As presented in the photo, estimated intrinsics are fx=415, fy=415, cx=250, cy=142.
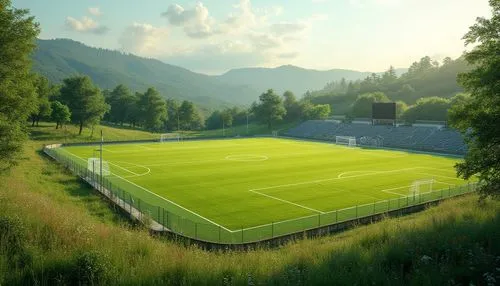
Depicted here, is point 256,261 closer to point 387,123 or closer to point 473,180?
point 473,180

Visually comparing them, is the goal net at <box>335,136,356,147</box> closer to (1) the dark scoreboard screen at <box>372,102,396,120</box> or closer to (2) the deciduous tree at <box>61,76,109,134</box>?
(1) the dark scoreboard screen at <box>372,102,396,120</box>

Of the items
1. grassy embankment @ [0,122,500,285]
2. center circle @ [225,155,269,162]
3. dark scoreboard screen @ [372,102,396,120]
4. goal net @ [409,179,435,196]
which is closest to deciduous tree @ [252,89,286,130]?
dark scoreboard screen @ [372,102,396,120]

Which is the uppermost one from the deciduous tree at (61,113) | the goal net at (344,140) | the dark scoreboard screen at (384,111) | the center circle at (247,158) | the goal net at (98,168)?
the dark scoreboard screen at (384,111)

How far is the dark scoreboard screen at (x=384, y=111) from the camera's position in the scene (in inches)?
3544

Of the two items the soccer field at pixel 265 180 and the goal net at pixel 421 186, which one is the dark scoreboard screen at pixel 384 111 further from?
the goal net at pixel 421 186

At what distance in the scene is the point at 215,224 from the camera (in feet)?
93.0

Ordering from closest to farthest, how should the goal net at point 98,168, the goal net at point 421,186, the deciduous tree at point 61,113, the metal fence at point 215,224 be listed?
the metal fence at point 215,224 → the goal net at point 421,186 → the goal net at point 98,168 → the deciduous tree at point 61,113

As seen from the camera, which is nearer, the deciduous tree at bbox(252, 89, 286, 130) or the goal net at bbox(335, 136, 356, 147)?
the goal net at bbox(335, 136, 356, 147)

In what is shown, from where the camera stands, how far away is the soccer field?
3192 centimetres

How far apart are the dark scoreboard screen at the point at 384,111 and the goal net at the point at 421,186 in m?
48.7

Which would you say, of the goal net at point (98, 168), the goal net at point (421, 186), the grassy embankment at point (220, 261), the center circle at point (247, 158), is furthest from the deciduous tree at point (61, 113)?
the grassy embankment at point (220, 261)

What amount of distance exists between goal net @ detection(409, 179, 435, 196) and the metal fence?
48.0 inches

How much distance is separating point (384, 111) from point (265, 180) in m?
56.3

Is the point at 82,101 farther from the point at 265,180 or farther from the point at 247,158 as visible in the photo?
the point at 265,180
